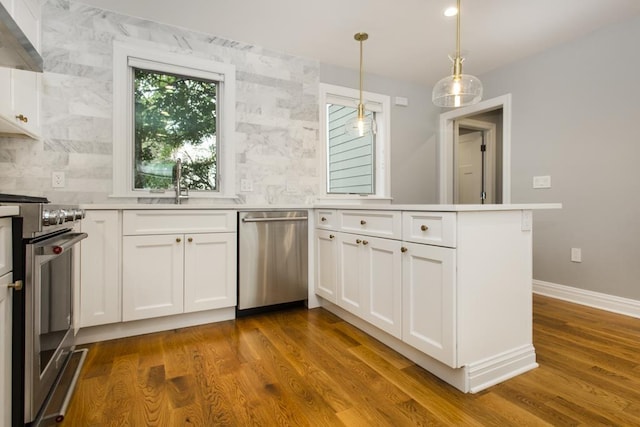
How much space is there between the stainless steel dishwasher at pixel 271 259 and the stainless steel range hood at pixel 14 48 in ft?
4.96

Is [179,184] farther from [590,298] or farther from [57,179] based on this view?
[590,298]

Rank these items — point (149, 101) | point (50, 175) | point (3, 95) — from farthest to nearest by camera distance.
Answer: point (149, 101) → point (50, 175) → point (3, 95)

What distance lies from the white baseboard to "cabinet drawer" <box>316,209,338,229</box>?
7.77 ft

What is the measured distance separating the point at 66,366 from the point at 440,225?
1999 mm

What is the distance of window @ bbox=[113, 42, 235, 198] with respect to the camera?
2.60 meters

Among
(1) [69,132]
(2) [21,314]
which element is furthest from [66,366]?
(1) [69,132]

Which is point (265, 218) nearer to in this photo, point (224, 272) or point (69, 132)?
point (224, 272)

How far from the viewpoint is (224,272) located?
8.39ft

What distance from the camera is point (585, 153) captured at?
302 centimetres

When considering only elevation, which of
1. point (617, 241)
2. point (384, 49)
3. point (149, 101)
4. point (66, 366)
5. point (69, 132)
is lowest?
point (66, 366)

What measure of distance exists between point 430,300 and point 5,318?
5.63 feet

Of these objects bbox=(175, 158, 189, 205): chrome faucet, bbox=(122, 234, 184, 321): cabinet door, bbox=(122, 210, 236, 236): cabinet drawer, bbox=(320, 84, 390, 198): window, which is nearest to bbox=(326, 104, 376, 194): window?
bbox=(320, 84, 390, 198): window

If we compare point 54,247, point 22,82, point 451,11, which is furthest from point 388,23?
point 54,247

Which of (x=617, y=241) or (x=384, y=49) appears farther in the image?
(x=384, y=49)
